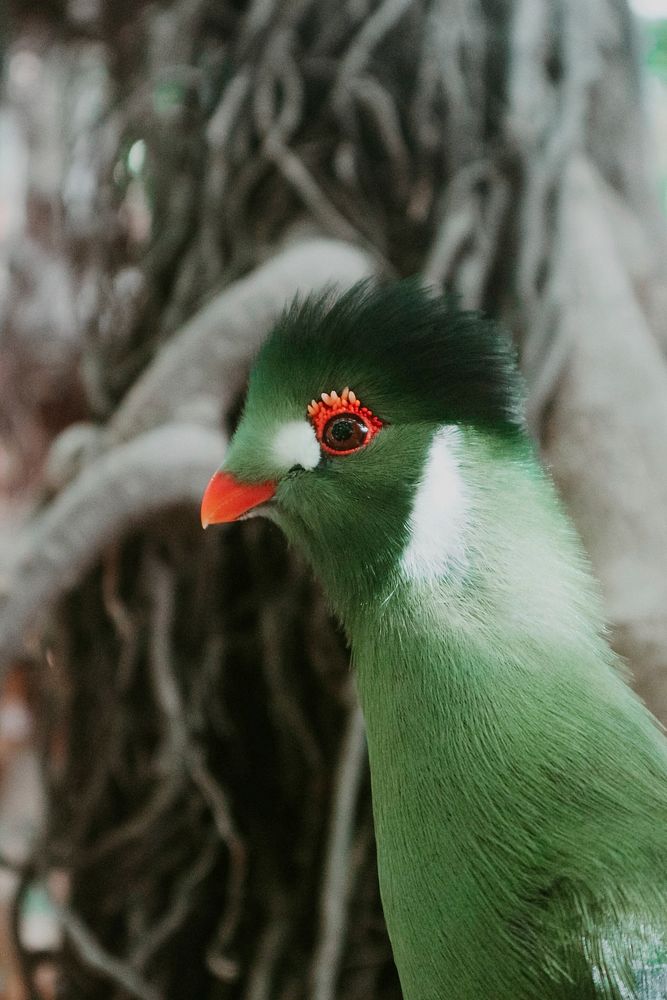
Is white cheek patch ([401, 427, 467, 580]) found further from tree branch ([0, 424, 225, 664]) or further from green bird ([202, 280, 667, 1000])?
tree branch ([0, 424, 225, 664])

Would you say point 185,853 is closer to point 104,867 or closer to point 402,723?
point 104,867

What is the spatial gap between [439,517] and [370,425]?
8 cm

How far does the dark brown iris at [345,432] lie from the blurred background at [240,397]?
410 mm

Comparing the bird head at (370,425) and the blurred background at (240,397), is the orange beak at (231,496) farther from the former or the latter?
the blurred background at (240,397)

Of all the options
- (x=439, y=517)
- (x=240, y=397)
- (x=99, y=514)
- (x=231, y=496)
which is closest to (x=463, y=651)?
(x=439, y=517)

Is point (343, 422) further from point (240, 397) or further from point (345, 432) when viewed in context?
point (240, 397)

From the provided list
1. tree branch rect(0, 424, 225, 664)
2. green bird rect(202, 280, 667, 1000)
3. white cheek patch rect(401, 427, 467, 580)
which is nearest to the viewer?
green bird rect(202, 280, 667, 1000)

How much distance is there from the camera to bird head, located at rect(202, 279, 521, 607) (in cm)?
72

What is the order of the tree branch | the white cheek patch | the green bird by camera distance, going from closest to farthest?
1. the green bird
2. the white cheek patch
3. the tree branch

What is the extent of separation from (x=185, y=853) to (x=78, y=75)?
142cm

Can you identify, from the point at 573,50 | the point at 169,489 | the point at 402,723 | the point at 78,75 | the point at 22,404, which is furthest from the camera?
the point at 78,75

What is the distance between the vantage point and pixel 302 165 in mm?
1490

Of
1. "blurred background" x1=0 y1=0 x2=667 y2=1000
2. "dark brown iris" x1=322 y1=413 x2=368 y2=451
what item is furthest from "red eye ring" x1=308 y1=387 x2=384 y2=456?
"blurred background" x1=0 y1=0 x2=667 y2=1000

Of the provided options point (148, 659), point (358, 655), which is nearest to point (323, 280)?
point (148, 659)
